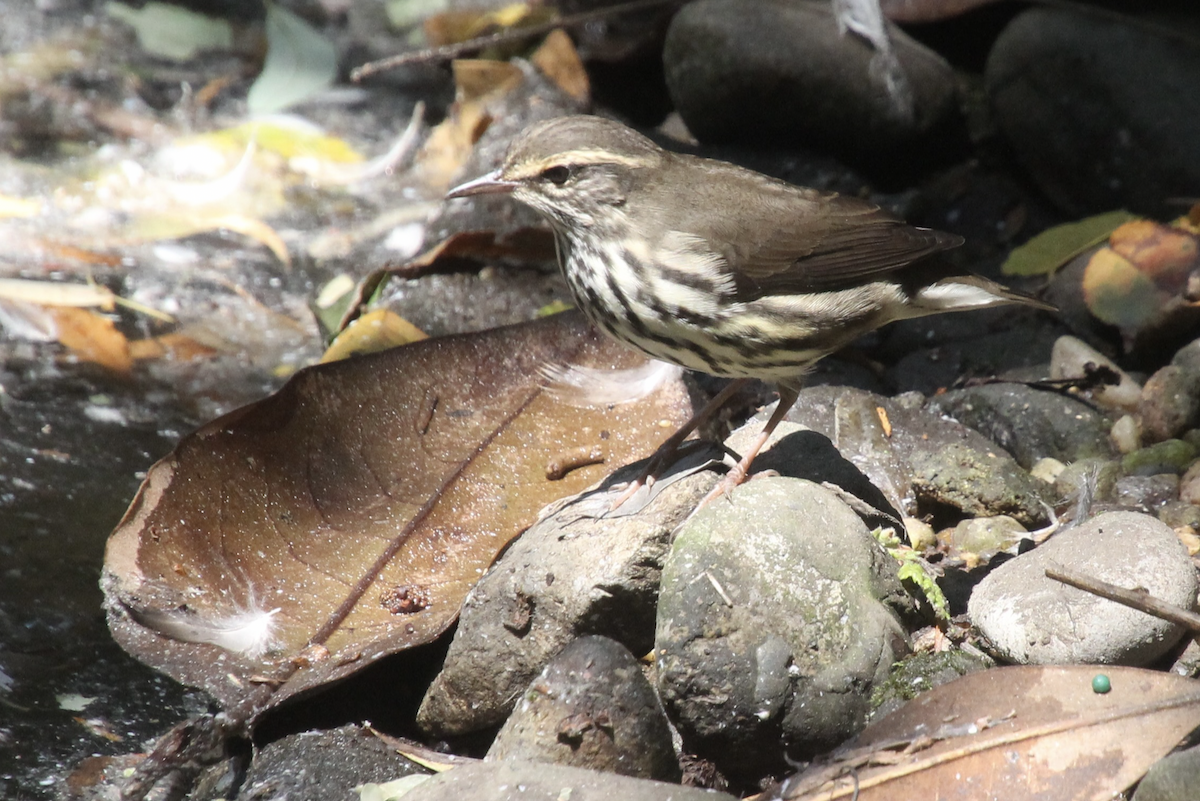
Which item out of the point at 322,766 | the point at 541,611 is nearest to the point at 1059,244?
the point at 541,611

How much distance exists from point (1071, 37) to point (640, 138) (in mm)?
2441

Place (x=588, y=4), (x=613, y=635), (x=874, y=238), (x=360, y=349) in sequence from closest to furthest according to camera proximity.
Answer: (x=613, y=635)
(x=874, y=238)
(x=360, y=349)
(x=588, y=4)

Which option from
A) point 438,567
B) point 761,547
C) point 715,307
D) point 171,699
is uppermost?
point 715,307

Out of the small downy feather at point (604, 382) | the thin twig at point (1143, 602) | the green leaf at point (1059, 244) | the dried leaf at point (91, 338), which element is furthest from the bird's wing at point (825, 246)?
the dried leaf at point (91, 338)

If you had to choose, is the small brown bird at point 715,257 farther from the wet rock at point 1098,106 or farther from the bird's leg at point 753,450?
the wet rock at point 1098,106

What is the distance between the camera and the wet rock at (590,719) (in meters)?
2.68

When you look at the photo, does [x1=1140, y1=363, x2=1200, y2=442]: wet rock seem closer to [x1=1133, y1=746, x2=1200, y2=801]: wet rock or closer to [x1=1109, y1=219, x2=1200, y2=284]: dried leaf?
[x1=1109, y1=219, x2=1200, y2=284]: dried leaf

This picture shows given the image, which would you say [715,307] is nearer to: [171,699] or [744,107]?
[171,699]

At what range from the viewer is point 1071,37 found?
17.0 feet

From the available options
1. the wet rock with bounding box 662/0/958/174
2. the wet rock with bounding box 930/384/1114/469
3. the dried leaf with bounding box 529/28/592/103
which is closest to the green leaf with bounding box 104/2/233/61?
the dried leaf with bounding box 529/28/592/103

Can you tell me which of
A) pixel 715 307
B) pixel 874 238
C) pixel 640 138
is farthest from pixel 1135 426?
pixel 640 138

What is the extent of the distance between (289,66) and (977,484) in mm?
4331

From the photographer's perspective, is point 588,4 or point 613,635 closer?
point 613,635

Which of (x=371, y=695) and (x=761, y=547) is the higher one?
(x=761, y=547)
